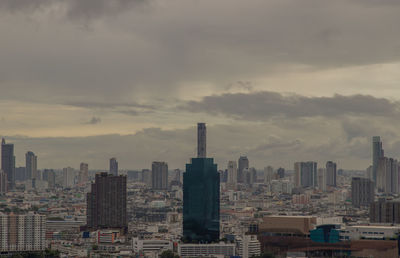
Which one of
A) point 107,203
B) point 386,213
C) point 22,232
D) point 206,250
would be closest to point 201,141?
point 107,203

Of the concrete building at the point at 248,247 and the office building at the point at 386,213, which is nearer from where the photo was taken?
the concrete building at the point at 248,247

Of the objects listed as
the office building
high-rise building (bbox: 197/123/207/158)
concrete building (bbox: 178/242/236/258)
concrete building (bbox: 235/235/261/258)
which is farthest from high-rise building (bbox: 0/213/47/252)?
high-rise building (bbox: 197/123/207/158)

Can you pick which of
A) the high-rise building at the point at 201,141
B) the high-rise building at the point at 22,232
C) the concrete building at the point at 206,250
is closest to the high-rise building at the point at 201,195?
the concrete building at the point at 206,250

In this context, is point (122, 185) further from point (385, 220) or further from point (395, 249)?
point (395, 249)

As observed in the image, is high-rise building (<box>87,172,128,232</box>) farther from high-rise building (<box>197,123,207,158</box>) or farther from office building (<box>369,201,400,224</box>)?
office building (<box>369,201,400,224</box>)

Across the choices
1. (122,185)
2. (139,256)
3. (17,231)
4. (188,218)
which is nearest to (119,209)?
(122,185)

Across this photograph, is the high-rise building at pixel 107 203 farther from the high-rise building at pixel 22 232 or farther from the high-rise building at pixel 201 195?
the high-rise building at pixel 22 232
